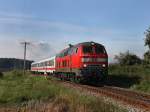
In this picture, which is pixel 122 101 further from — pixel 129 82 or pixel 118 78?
pixel 118 78

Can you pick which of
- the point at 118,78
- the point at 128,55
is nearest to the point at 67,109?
the point at 118,78

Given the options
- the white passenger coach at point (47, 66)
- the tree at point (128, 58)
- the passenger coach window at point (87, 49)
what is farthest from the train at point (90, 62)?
the tree at point (128, 58)

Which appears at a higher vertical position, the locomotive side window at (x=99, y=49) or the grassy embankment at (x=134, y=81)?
the locomotive side window at (x=99, y=49)

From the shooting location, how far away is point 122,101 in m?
17.6

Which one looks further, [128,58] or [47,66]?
[128,58]

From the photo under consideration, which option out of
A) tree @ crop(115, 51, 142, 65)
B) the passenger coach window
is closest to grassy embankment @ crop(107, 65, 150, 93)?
the passenger coach window

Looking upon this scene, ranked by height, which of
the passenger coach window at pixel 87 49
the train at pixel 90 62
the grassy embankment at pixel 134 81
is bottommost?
the grassy embankment at pixel 134 81

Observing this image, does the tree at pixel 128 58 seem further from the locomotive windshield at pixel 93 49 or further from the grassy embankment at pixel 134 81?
the locomotive windshield at pixel 93 49

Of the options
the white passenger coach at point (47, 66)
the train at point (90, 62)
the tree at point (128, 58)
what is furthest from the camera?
the tree at point (128, 58)

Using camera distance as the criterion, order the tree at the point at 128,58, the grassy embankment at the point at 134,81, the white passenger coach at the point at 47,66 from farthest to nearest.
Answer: the tree at the point at 128,58 → the white passenger coach at the point at 47,66 → the grassy embankment at the point at 134,81

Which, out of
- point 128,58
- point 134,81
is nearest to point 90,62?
point 134,81

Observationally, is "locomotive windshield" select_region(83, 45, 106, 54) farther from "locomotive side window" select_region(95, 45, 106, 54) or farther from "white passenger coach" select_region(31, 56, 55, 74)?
"white passenger coach" select_region(31, 56, 55, 74)

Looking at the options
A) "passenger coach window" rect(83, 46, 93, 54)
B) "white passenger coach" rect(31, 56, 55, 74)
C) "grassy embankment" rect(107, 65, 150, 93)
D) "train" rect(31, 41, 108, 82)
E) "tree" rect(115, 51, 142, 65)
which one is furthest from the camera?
"tree" rect(115, 51, 142, 65)

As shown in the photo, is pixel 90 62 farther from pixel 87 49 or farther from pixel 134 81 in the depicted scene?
pixel 134 81
